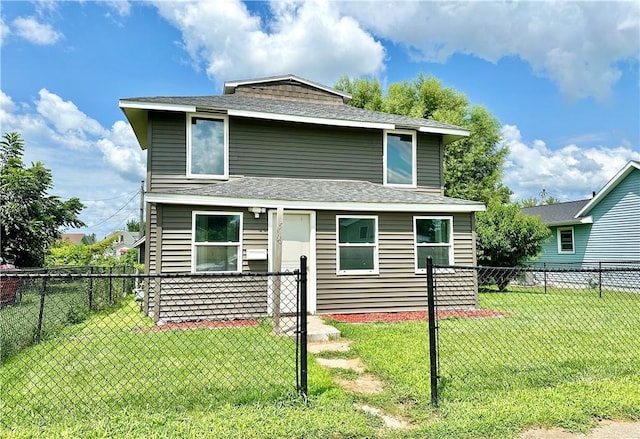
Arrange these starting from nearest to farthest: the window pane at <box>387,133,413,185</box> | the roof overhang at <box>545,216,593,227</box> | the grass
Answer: the grass
the window pane at <box>387,133,413,185</box>
the roof overhang at <box>545,216,593,227</box>

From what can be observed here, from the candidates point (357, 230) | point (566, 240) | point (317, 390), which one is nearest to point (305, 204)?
point (357, 230)

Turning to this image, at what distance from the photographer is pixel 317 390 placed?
376 centimetres

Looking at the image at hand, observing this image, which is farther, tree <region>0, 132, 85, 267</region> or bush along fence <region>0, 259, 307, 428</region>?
tree <region>0, 132, 85, 267</region>

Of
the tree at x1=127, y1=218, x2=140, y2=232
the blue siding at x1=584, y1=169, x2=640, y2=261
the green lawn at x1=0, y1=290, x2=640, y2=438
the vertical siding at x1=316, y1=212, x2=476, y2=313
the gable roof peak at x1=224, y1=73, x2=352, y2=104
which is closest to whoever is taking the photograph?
the green lawn at x1=0, y1=290, x2=640, y2=438

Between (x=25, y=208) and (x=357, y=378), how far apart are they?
17.0 meters

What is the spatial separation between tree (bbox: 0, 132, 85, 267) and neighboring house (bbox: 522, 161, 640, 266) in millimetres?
20937

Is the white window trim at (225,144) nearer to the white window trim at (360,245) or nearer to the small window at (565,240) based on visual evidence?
the white window trim at (360,245)

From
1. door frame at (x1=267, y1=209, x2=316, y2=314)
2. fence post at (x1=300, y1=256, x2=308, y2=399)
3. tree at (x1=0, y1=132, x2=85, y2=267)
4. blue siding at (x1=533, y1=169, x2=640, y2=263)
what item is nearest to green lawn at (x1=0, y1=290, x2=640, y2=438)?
fence post at (x1=300, y1=256, x2=308, y2=399)

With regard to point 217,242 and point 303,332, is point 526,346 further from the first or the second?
point 217,242

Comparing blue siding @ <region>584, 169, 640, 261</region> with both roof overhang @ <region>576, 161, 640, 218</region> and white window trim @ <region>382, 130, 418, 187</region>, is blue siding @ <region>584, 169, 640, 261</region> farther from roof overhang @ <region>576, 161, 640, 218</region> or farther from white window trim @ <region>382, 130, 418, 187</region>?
white window trim @ <region>382, 130, 418, 187</region>

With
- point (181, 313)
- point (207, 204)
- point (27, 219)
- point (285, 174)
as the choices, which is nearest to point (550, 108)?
point (285, 174)

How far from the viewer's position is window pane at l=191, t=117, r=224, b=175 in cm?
938

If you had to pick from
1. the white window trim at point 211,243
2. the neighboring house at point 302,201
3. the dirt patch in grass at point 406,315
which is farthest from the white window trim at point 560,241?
the white window trim at point 211,243

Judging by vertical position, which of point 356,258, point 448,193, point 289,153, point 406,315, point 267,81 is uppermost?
point 267,81
